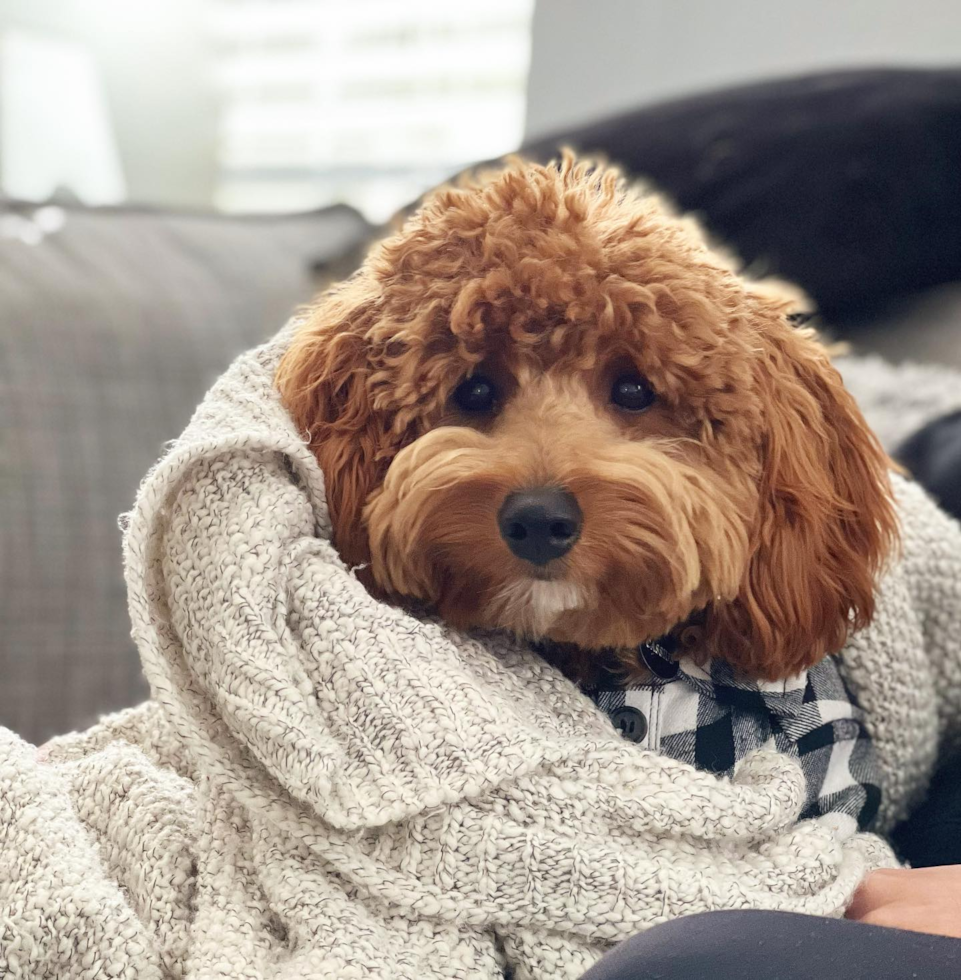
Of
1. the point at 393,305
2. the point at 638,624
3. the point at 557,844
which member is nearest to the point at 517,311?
the point at 393,305

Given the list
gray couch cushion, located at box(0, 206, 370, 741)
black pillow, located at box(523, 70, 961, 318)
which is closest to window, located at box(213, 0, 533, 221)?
gray couch cushion, located at box(0, 206, 370, 741)

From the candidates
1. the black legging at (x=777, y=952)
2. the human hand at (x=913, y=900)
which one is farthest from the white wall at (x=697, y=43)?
the black legging at (x=777, y=952)

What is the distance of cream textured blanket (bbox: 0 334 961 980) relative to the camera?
0.72m

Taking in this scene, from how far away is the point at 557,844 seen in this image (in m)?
0.73

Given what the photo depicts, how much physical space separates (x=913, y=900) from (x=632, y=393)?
0.39m

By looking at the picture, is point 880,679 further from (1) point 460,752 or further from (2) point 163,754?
(2) point 163,754

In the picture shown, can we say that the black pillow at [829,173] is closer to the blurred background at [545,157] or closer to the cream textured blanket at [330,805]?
the blurred background at [545,157]

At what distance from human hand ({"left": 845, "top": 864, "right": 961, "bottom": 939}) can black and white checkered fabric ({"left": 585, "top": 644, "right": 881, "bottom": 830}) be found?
0.20ft

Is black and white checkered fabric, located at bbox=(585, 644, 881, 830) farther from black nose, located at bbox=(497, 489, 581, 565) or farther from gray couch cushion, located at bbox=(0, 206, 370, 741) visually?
gray couch cushion, located at bbox=(0, 206, 370, 741)

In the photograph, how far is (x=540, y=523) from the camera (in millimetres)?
722

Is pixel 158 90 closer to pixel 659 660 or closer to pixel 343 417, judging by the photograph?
pixel 343 417

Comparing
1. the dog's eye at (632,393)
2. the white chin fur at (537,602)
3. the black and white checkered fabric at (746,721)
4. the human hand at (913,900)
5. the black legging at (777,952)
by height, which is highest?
the dog's eye at (632,393)

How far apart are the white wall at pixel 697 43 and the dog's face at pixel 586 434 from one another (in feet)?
4.89

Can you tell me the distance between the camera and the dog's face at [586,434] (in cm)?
74
